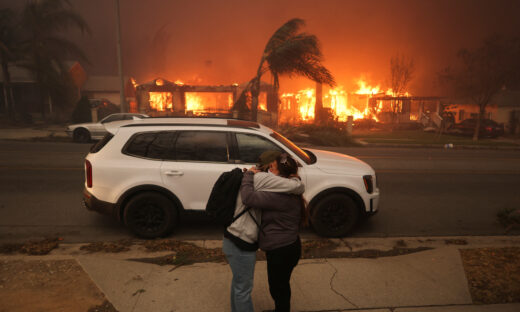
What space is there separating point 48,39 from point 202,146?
28236 mm

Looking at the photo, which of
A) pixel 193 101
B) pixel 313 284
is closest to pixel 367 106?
pixel 193 101

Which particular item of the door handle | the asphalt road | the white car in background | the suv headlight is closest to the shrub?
the white car in background

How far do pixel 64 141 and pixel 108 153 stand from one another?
13649mm

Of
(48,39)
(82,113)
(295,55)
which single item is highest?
(48,39)

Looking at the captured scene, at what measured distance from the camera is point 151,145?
17.6ft

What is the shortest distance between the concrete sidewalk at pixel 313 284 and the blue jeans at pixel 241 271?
62 cm

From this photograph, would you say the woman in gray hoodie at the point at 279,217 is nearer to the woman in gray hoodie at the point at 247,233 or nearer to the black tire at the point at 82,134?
the woman in gray hoodie at the point at 247,233

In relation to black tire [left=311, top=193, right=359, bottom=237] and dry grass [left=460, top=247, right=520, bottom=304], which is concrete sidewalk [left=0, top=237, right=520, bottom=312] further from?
black tire [left=311, top=193, right=359, bottom=237]

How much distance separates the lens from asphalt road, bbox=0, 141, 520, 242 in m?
5.80

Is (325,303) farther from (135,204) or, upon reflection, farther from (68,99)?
(68,99)

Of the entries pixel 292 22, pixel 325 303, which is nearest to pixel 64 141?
pixel 292 22

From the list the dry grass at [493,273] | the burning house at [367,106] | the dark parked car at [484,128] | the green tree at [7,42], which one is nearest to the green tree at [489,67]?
the dark parked car at [484,128]

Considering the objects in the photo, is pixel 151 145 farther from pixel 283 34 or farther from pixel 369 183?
pixel 283 34

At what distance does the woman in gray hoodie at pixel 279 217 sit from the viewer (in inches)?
109
